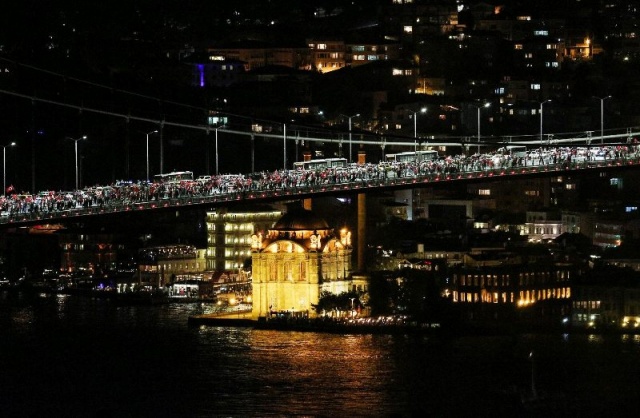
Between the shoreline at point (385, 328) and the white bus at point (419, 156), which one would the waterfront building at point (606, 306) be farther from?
the white bus at point (419, 156)

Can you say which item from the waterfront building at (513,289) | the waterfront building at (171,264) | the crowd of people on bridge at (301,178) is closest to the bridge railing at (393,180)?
the crowd of people on bridge at (301,178)

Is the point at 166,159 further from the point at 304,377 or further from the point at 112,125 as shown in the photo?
the point at 304,377

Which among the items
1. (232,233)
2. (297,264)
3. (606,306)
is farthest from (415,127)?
(606,306)

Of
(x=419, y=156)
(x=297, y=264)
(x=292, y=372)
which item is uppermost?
(x=419, y=156)

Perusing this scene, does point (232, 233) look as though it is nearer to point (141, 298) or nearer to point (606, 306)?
point (141, 298)

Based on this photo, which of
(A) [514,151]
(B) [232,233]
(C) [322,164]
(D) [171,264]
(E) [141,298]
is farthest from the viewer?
(B) [232,233]

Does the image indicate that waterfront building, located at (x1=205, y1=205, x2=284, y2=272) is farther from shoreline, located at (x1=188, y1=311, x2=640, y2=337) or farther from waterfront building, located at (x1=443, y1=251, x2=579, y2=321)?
waterfront building, located at (x1=443, y1=251, x2=579, y2=321)
